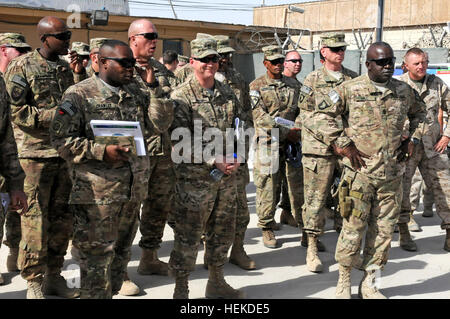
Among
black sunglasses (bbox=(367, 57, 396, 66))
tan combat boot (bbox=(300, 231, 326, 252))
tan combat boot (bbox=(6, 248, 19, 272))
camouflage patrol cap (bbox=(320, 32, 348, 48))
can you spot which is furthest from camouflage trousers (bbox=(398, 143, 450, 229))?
tan combat boot (bbox=(6, 248, 19, 272))

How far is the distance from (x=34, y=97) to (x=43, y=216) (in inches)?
37.5

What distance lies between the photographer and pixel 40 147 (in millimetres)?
4336

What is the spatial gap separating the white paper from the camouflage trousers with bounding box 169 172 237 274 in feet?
2.60

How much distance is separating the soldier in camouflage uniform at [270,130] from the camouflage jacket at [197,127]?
180 centimetres

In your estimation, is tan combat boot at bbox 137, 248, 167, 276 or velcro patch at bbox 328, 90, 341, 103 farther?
tan combat boot at bbox 137, 248, 167, 276

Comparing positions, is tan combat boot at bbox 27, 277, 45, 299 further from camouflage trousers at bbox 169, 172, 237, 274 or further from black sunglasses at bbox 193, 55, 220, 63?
black sunglasses at bbox 193, 55, 220, 63

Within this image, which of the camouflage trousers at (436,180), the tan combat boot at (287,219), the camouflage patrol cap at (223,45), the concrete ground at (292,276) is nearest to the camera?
the concrete ground at (292,276)

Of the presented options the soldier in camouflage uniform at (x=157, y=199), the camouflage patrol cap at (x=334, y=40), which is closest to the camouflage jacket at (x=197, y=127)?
the soldier in camouflage uniform at (x=157, y=199)

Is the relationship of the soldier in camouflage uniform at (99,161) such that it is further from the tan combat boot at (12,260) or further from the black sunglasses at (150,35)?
the tan combat boot at (12,260)

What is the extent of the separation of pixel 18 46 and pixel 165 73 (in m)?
2.00

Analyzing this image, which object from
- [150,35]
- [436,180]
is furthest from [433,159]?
[150,35]

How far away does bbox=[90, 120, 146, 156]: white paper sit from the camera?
132 inches

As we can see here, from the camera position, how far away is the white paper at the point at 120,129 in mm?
3346

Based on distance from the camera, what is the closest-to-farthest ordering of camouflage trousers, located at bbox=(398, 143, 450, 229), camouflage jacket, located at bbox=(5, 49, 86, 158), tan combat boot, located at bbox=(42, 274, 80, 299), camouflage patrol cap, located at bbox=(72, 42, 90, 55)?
camouflage jacket, located at bbox=(5, 49, 86, 158), tan combat boot, located at bbox=(42, 274, 80, 299), camouflage patrol cap, located at bbox=(72, 42, 90, 55), camouflage trousers, located at bbox=(398, 143, 450, 229)
